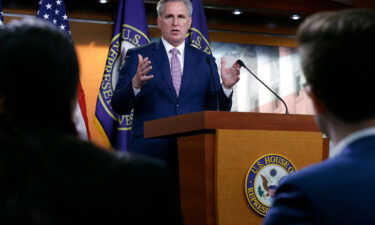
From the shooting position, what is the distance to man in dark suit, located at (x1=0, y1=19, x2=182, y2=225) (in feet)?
3.28

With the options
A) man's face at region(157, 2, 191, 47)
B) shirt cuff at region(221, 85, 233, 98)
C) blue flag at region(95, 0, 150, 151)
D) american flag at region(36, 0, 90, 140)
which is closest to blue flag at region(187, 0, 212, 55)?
blue flag at region(95, 0, 150, 151)

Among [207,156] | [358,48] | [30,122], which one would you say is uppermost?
[358,48]

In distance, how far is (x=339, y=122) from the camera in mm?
1202

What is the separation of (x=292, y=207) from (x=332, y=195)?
8 centimetres

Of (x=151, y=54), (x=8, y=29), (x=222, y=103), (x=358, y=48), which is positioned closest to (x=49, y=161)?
(x=8, y=29)

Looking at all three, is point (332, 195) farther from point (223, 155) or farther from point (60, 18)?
point (60, 18)

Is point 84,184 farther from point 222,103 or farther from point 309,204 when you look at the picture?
point 222,103

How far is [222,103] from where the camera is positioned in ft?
11.9

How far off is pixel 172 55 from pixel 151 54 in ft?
0.52

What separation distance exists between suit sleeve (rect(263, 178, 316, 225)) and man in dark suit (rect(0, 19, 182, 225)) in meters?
0.20

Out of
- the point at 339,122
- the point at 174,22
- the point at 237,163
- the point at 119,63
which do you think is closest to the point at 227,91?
the point at 174,22

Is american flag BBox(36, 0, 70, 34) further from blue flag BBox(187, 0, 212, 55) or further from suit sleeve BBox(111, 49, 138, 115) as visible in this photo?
suit sleeve BBox(111, 49, 138, 115)

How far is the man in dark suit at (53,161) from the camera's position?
1.00m

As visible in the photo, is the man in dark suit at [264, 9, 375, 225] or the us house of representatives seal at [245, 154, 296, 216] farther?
the us house of representatives seal at [245, 154, 296, 216]
